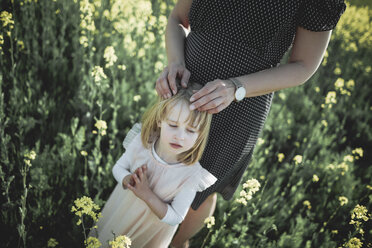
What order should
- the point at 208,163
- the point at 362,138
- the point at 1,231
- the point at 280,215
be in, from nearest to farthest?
the point at 208,163 → the point at 1,231 → the point at 280,215 → the point at 362,138

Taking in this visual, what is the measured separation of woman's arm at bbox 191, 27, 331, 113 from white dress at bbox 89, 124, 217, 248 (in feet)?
1.19

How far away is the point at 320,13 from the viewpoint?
1179 millimetres

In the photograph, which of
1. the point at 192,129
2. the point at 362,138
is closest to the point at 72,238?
the point at 192,129

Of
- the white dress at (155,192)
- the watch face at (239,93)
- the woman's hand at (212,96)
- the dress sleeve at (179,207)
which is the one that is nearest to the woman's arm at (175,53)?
the woman's hand at (212,96)

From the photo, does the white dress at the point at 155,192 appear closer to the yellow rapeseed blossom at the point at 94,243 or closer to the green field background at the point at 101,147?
the yellow rapeseed blossom at the point at 94,243

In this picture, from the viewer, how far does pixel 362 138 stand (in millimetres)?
3670

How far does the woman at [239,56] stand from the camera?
120cm

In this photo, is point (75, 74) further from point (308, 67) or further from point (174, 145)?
point (308, 67)

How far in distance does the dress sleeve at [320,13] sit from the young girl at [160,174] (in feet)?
1.78

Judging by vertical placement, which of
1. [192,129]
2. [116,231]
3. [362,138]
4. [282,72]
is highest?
[282,72]

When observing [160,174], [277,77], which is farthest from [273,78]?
[160,174]

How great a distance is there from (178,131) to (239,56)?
428 millimetres

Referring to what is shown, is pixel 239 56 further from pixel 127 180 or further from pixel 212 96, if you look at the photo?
pixel 127 180

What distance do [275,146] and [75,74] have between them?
2151 mm
